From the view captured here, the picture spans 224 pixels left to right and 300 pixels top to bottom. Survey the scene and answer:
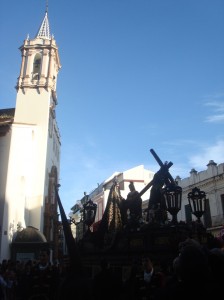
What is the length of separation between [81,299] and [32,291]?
5.63 meters

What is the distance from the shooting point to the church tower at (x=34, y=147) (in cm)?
2444

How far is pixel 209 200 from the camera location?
26812mm

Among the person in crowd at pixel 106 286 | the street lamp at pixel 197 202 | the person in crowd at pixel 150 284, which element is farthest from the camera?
the street lamp at pixel 197 202

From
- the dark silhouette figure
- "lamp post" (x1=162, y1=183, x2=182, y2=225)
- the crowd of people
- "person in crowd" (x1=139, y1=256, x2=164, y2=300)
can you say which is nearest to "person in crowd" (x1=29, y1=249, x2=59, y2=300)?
the crowd of people

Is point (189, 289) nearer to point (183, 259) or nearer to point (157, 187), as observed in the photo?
point (183, 259)

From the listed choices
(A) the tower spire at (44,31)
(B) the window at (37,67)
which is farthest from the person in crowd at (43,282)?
(A) the tower spire at (44,31)

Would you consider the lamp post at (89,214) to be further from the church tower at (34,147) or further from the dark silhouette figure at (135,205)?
the church tower at (34,147)

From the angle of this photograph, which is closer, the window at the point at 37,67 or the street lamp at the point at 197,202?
the street lamp at the point at 197,202

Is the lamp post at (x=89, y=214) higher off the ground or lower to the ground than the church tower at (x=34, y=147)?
lower

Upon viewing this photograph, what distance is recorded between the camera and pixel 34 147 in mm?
28141

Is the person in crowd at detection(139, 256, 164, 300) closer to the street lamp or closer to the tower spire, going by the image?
the street lamp

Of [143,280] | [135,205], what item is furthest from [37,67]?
[143,280]

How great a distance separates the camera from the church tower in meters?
24.4

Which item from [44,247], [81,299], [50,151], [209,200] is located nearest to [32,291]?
[81,299]
